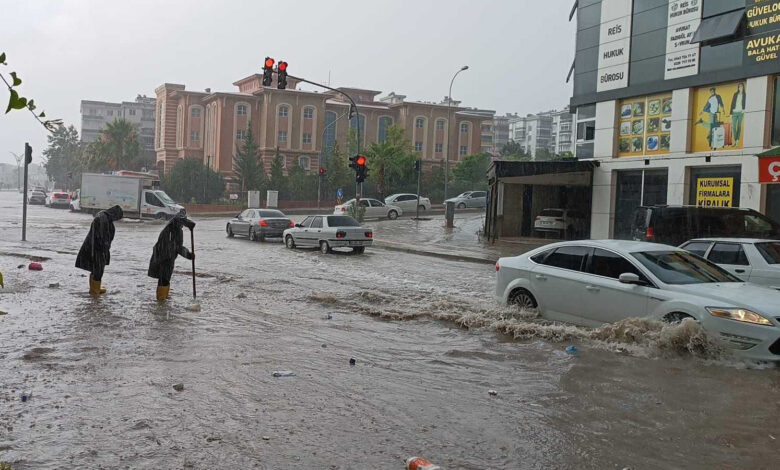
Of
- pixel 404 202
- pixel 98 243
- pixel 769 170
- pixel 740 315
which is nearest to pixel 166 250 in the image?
pixel 98 243

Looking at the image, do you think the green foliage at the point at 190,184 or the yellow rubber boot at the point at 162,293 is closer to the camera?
the yellow rubber boot at the point at 162,293

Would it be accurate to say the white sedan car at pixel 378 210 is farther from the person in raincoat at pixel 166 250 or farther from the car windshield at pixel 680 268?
the car windshield at pixel 680 268

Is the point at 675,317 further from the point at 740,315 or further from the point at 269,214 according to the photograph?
the point at 269,214

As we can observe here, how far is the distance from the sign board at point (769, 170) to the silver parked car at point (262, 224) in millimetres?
17408

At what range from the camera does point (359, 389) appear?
7281 mm

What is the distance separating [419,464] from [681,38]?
75.4 ft

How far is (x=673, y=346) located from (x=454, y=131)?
72.3 m

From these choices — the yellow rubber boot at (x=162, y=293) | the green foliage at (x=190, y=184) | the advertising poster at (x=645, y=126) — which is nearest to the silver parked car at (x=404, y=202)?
the green foliage at (x=190, y=184)

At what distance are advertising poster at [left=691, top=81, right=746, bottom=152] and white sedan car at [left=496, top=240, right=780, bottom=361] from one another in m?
14.6

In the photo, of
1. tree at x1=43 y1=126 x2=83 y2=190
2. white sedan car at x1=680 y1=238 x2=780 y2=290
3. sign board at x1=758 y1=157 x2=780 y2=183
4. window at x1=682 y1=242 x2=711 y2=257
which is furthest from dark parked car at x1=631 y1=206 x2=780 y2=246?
tree at x1=43 y1=126 x2=83 y2=190

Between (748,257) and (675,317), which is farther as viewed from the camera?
(748,257)

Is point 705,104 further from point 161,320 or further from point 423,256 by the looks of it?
point 161,320

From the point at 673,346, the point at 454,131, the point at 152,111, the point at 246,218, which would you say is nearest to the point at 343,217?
the point at 246,218

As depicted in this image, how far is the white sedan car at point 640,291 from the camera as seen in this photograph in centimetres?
799
